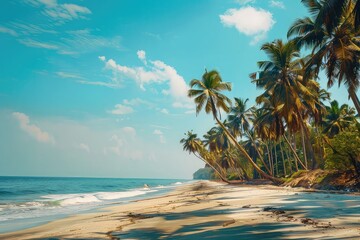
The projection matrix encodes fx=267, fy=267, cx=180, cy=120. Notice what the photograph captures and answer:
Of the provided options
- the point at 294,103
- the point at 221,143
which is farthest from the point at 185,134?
the point at 294,103

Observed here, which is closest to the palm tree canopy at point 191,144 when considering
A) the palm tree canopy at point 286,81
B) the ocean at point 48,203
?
the ocean at point 48,203

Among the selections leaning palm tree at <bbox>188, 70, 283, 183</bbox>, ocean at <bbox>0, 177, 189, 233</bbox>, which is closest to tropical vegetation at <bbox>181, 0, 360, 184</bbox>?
leaning palm tree at <bbox>188, 70, 283, 183</bbox>

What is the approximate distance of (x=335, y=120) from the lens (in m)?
40.8

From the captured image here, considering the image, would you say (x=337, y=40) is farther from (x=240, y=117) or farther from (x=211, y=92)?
(x=240, y=117)

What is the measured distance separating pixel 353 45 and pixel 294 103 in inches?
346

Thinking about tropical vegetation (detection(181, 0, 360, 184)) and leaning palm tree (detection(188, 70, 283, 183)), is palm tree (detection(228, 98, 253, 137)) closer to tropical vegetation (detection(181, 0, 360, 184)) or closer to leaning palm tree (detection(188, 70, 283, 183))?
tropical vegetation (detection(181, 0, 360, 184))

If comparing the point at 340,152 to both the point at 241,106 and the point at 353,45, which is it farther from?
the point at 241,106

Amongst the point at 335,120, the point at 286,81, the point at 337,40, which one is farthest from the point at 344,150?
the point at 335,120

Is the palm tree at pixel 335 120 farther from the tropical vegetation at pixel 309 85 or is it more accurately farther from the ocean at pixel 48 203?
the ocean at pixel 48 203

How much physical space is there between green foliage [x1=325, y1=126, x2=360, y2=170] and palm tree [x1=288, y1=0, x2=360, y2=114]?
2051mm

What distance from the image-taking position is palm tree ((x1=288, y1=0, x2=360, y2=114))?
48.8 ft

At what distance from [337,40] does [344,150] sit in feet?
24.0

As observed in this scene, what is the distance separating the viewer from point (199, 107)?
31953 millimetres

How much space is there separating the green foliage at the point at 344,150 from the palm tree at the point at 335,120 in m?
23.7
